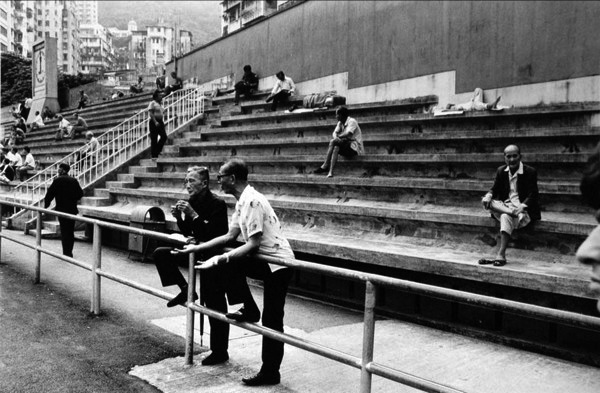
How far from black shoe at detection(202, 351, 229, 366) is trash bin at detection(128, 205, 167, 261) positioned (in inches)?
203

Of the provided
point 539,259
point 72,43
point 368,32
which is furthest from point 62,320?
point 72,43

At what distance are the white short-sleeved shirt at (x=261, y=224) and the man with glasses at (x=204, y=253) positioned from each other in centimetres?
47

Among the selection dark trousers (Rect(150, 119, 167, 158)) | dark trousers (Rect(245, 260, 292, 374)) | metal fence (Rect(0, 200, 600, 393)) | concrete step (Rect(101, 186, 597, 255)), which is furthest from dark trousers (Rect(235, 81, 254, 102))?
dark trousers (Rect(245, 260, 292, 374))

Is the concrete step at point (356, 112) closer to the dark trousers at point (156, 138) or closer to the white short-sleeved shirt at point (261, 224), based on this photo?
the dark trousers at point (156, 138)

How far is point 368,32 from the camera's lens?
49.3 ft

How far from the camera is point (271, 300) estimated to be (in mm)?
4430

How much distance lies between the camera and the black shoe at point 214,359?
490 centimetres

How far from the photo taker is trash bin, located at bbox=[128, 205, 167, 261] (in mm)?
9781

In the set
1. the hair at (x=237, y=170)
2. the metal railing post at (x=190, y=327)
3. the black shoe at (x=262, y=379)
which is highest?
the hair at (x=237, y=170)

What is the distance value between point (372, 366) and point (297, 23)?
16346 millimetres

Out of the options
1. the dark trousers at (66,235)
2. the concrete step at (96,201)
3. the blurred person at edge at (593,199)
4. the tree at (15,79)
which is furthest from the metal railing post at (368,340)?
the tree at (15,79)

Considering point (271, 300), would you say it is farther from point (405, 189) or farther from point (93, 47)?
point (93, 47)

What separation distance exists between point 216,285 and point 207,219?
0.61 m

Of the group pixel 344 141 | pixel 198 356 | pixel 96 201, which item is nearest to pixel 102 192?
pixel 96 201
